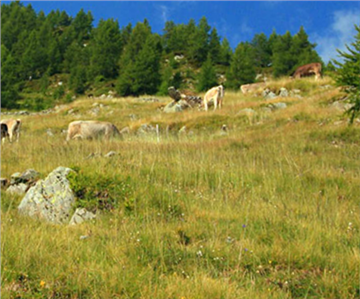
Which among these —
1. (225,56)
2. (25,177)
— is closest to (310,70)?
(25,177)

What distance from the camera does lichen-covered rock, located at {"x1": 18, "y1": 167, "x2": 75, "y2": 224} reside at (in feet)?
15.0

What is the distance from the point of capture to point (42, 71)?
253 ft

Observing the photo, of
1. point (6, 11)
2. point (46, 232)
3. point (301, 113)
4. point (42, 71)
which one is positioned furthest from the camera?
point (6, 11)

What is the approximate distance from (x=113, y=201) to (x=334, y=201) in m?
3.11

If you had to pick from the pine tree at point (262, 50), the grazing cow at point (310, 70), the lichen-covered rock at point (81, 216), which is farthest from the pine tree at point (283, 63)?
the lichen-covered rock at point (81, 216)

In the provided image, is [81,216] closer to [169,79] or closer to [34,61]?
[169,79]

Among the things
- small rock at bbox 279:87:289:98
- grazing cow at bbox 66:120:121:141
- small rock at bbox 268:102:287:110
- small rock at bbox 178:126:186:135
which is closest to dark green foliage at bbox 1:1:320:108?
small rock at bbox 279:87:289:98

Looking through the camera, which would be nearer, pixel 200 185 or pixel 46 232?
pixel 46 232

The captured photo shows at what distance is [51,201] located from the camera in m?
4.74

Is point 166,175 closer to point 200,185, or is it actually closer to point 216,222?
point 200,185

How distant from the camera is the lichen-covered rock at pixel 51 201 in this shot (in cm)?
456

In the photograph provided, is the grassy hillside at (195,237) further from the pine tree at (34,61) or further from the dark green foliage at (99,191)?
the pine tree at (34,61)

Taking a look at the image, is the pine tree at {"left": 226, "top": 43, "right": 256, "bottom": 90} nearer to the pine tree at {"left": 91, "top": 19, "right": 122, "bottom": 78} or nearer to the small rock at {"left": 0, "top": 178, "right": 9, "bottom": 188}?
the pine tree at {"left": 91, "top": 19, "right": 122, "bottom": 78}

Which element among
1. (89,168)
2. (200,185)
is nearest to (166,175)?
(200,185)
